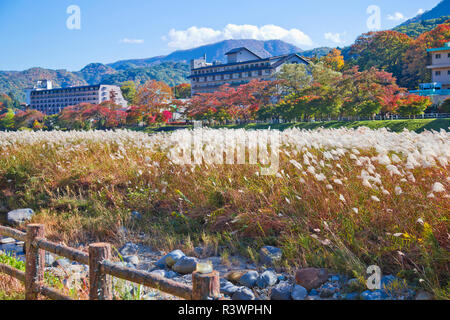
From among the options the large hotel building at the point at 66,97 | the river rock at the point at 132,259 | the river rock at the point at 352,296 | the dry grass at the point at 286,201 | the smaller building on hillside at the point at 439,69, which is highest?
the large hotel building at the point at 66,97

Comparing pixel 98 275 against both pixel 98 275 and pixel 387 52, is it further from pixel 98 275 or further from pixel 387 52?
pixel 387 52

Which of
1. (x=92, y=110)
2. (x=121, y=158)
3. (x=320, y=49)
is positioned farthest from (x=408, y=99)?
(x=320, y=49)

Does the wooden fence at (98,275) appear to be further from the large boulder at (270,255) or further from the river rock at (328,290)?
the large boulder at (270,255)

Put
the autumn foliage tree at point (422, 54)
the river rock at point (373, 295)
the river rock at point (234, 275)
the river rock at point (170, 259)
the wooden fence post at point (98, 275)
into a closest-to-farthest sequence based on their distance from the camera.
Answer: the wooden fence post at point (98, 275) < the river rock at point (373, 295) < the river rock at point (234, 275) < the river rock at point (170, 259) < the autumn foliage tree at point (422, 54)

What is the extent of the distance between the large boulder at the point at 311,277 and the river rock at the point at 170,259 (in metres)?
1.58

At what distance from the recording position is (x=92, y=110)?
41656mm

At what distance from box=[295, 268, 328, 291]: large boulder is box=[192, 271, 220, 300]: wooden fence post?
212 cm

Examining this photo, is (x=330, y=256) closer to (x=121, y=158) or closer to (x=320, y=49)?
(x=121, y=158)

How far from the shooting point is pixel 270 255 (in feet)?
15.0

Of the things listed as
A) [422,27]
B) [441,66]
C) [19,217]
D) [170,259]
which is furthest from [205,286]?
[422,27]

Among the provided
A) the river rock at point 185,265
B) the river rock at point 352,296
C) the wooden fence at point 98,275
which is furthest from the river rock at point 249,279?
the wooden fence at point 98,275

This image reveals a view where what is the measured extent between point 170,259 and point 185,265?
1.04ft

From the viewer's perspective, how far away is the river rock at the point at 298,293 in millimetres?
3752

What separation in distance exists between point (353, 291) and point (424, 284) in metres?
0.61
